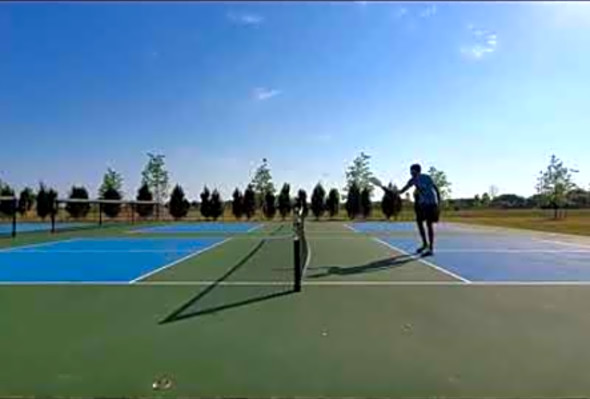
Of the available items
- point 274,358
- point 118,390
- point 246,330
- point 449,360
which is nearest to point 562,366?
point 449,360

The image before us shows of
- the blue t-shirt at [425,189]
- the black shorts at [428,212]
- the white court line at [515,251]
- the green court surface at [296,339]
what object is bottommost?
the green court surface at [296,339]

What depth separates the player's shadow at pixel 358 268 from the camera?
10.2 metres

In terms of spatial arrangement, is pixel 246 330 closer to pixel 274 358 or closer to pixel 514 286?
pixel 274 358

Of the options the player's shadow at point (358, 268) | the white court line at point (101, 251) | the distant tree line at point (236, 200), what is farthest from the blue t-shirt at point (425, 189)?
the distant tree line at point (236, 200)

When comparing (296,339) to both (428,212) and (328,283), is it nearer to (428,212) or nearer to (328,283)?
(328,283)

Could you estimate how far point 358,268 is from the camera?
11.1 meters

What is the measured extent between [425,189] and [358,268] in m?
3.37

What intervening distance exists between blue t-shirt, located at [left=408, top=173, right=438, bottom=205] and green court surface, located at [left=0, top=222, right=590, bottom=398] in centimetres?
435

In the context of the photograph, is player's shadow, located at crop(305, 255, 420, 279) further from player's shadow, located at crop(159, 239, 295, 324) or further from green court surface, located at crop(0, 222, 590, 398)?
player's shadow, located at crop(159, 239, 295, 324)

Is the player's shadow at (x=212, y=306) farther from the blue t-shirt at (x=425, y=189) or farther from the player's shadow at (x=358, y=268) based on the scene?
the blue t-shirt at (x=425, y=189)


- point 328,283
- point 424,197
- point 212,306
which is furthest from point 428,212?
point 212,306

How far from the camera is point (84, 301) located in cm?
756

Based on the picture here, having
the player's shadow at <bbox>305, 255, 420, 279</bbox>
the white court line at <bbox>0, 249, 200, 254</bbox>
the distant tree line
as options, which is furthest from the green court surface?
the distant tree line

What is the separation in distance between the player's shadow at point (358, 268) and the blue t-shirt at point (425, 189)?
1.36 metres
